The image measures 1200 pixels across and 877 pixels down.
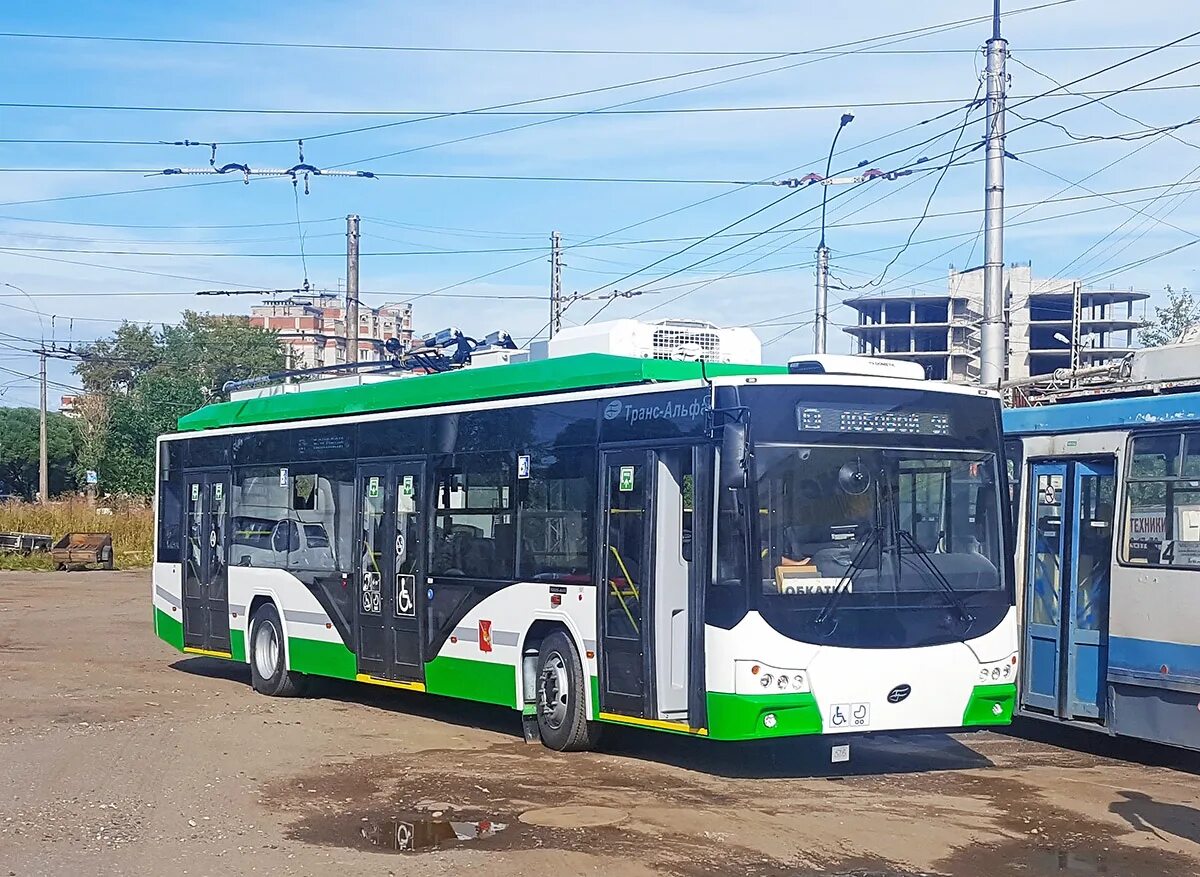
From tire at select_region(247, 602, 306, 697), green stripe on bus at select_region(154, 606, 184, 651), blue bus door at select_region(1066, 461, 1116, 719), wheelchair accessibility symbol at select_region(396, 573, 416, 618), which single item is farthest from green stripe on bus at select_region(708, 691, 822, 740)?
green stripe on bus at select_region(154, 606, 184, 651)

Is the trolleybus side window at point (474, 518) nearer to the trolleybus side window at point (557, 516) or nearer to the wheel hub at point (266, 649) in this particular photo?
the trolleybus side window at point (557, 516)

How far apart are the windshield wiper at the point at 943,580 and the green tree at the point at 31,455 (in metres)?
93.6

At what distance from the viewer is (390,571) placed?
15.3 metres

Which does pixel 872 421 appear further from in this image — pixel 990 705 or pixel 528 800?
pixel 528 800

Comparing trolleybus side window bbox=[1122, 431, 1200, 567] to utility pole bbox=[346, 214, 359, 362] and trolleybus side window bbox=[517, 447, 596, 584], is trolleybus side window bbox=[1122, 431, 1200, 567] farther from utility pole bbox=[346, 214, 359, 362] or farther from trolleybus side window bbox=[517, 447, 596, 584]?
utility pole bbox=[346, 214, 359, 362]

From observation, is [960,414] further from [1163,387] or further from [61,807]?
[61,807]

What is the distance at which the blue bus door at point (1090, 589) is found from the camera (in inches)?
503

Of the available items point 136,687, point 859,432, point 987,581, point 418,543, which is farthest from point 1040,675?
point 136,687

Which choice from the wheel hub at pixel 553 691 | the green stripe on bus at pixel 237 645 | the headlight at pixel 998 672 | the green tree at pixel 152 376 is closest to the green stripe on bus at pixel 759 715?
the headlight at pixel 998 672

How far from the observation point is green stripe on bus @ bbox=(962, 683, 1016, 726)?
1158 centimetres

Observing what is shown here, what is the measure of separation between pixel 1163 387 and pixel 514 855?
7.05 meters

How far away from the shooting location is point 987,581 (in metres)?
11.7

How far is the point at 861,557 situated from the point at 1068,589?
9.49ft

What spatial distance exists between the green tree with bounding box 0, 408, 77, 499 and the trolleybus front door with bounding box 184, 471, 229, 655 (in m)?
83.7
